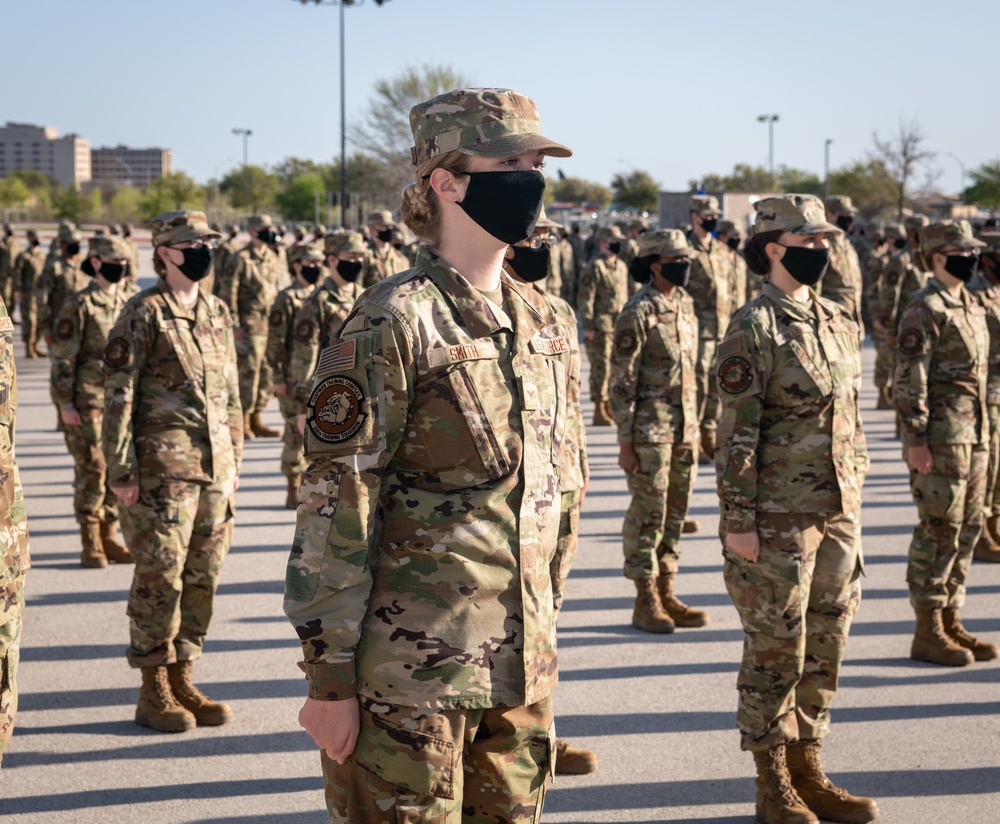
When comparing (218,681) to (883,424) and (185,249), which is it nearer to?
(185,249)

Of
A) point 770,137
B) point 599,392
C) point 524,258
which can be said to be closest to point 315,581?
point 524,258

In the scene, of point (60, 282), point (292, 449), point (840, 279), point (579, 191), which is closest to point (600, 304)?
point (840, 279)

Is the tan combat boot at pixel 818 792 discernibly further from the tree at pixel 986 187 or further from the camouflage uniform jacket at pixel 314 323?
the tree at pixel 986 187

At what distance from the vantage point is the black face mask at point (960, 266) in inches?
252

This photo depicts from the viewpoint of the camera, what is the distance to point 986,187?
61969mm

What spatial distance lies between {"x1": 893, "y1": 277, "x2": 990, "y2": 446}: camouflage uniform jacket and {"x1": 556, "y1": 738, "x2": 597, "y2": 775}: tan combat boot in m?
2.56

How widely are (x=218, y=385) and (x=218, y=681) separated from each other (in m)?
1.58

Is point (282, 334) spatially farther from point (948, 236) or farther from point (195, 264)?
point (948, 236)

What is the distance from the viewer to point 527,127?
8.96ft

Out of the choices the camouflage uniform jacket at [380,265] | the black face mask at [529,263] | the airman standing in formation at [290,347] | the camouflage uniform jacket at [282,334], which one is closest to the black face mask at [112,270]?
the airman standing in formation at [290,347]

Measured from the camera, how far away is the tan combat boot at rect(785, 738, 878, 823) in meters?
4.48

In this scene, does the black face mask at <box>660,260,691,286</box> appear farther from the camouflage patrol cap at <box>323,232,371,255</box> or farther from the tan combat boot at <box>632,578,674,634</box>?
the camouflage patrol cap at <box>323,232,371,255</box>

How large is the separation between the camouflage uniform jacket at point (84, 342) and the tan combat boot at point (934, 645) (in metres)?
5.90

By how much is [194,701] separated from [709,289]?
753cm
